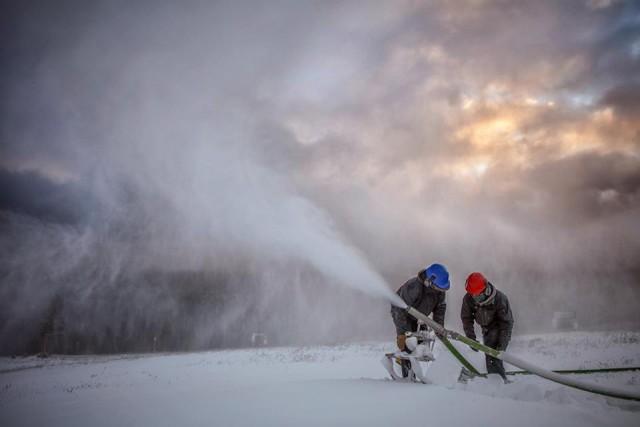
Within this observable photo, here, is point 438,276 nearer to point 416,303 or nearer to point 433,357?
point 416,303

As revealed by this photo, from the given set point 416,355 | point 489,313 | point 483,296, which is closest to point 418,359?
point 416,355

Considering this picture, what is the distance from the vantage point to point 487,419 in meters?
3.84

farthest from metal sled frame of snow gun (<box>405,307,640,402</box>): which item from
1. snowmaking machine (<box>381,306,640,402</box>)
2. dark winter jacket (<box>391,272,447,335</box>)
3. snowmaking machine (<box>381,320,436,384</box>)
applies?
dark winter jacket (<box>391,272,447,335</box>)

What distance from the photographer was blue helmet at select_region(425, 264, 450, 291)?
684 centimetres

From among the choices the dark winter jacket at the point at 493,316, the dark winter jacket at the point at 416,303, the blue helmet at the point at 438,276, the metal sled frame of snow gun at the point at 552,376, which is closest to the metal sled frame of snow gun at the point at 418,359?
the metal sled frame of snow gun at the point at 552,376

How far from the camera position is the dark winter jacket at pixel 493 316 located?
736cm

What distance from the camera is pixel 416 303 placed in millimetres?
7230

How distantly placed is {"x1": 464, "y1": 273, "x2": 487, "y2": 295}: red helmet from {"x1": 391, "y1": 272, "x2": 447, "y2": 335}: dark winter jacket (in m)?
0.61

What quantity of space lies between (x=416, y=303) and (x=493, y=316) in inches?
77.7

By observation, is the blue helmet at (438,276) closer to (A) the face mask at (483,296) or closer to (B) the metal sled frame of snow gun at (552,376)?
(B) the metal sled frame of snow gun at (552,376)

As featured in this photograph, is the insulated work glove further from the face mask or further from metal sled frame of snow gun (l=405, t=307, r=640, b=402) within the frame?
the face mask

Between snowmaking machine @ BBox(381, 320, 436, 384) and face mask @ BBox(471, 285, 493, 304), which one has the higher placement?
face mask @ BBox(471, 285, 493, 304)

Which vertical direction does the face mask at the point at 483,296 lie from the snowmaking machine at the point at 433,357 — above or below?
above

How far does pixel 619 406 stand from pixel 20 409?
11.3 metres
